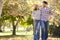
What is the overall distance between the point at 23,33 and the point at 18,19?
1.82 ft

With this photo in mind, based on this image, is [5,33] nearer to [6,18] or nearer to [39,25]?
[6,18]

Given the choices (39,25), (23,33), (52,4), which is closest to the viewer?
(39,25)

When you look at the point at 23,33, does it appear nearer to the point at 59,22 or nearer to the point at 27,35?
the point at 27,35

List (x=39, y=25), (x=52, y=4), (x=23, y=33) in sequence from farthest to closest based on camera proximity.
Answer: (x=52, y=4) < (x=23, y=33) < (x=39, y=25)

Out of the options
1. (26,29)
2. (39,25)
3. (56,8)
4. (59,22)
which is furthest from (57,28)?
(39,25)

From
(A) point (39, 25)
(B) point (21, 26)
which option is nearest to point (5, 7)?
(B) point (21, 26)

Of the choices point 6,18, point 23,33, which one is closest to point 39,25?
point 23,33

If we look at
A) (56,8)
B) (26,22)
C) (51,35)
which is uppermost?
(56,8)

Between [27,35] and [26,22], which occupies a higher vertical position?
[26,22]

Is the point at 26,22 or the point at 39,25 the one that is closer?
the point at 39,25

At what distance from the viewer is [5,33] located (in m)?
5.95

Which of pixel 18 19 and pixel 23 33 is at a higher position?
pixel 18 19

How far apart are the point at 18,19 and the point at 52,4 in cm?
112

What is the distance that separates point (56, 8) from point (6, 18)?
1.55 m
